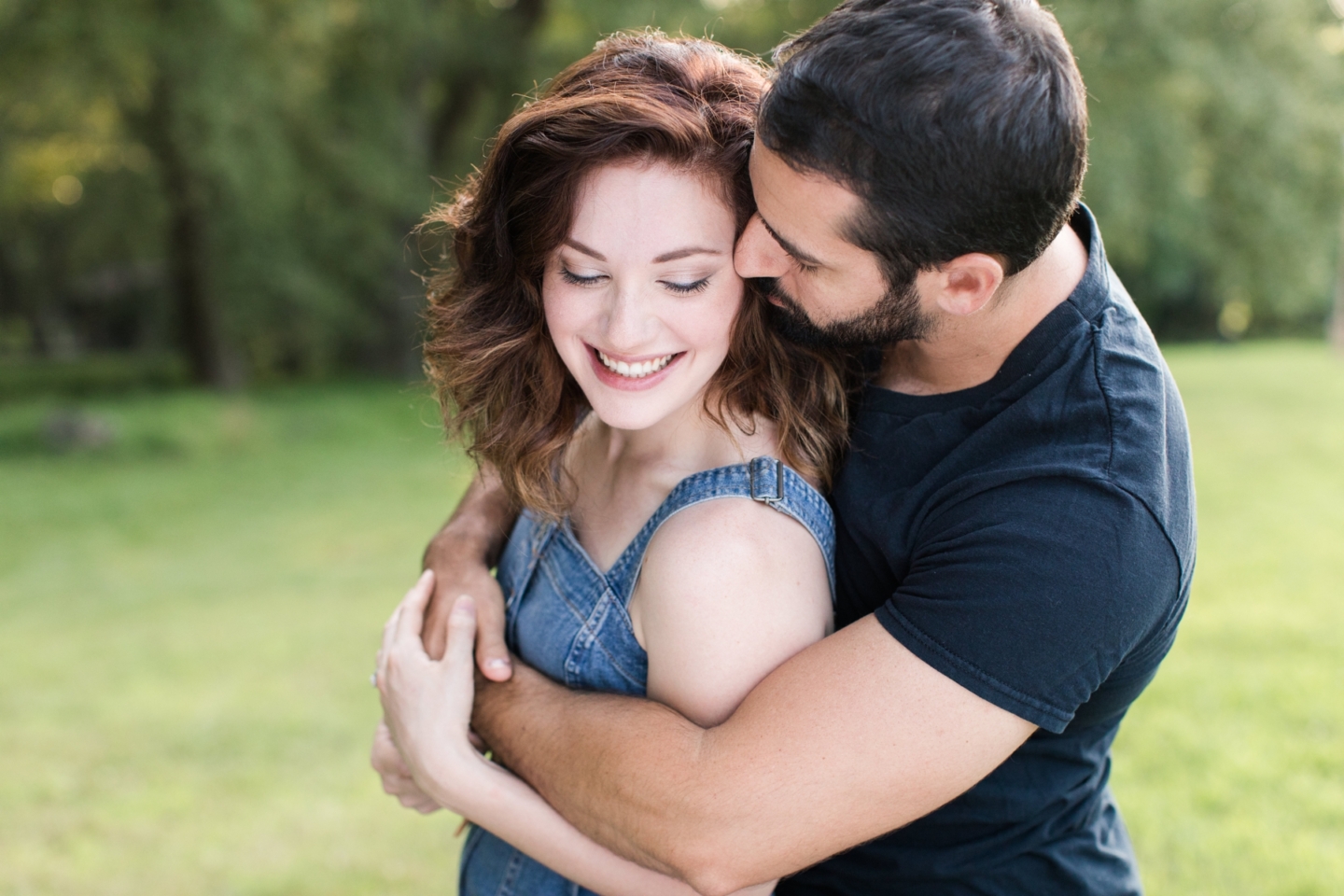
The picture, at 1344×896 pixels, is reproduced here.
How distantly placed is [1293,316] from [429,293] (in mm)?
37646

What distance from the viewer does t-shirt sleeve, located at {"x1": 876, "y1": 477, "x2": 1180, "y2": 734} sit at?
54.6 inches

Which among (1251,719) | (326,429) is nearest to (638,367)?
(1251,719)

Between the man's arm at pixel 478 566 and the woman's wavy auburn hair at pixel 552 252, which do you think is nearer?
the woman's wavy auburn hair at pixel 552 252

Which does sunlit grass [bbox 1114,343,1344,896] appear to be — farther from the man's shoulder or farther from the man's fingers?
the man's fingers

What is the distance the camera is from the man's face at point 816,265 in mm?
1660

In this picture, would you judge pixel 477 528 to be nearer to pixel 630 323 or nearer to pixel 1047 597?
pixel 630 323

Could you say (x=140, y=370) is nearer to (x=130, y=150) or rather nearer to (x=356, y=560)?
(x=130, y=150)

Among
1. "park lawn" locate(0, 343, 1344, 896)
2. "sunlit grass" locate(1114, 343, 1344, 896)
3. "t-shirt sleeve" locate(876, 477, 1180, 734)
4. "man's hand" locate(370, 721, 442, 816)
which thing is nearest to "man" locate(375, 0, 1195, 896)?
"t-shirt sleeve" locate(876, 477, 1180, 734)

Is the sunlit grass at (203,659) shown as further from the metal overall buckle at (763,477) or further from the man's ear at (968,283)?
the man's ear at (968,283)

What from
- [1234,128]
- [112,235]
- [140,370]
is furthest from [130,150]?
[1234,128]

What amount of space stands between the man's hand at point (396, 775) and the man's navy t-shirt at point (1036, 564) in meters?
0.78

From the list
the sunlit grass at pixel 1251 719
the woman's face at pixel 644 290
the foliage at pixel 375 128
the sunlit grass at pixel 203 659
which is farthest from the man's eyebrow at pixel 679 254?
the foliage at pixel 375 128

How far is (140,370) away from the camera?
892 inches

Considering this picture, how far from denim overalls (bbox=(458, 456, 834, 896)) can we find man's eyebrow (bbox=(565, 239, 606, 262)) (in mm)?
408
